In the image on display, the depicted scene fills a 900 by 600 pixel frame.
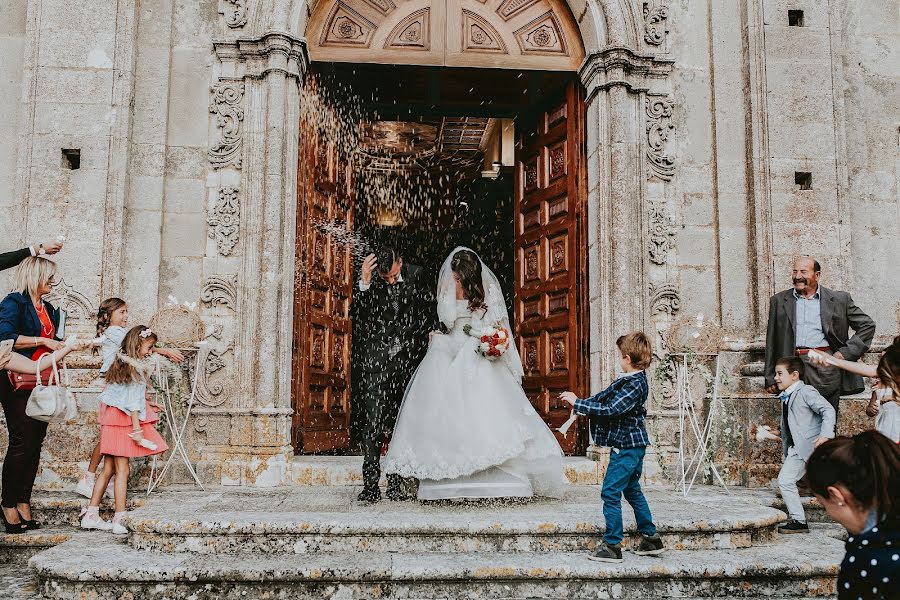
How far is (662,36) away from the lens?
7746 millimetres

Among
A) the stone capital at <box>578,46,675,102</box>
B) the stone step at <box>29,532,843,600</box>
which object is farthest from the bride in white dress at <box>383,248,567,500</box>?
the stone capital at <box>578,46,675,102</box>

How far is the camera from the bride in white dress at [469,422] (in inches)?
213

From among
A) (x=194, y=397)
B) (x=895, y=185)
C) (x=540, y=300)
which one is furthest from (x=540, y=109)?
(x=194, y=397)

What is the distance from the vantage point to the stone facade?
278 inches

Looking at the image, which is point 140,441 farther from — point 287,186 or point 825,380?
point 825,380

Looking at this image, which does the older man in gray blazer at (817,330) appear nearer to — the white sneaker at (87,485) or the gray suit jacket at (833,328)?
the gray suit jacket at (833,328)

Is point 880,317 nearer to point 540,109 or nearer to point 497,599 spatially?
point 540,109

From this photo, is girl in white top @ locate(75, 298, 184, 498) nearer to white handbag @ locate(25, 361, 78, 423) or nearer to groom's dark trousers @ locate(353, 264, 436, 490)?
white handbag @ locate(25, 361, 78, 423)

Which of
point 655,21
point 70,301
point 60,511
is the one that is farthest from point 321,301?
point 655,21

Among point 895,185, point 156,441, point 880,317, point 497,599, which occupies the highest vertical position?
point 895,185

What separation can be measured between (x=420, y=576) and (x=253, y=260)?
3.82m

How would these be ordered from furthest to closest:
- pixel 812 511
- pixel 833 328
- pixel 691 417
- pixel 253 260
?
pixel 253 260 < pixel 691 417 < pixel 833 328 < pixel 812 511

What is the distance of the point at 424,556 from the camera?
454 cm

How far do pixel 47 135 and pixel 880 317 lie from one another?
8.10 metres
